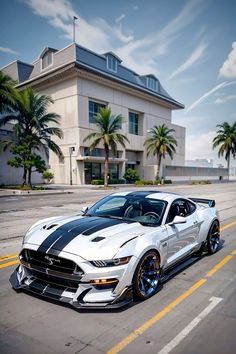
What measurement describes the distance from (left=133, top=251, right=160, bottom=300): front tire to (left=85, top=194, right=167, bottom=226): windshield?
59 cm

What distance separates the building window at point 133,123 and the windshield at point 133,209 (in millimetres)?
44480

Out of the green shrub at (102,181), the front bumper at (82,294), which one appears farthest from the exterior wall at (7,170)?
the front bumper at (82,294)

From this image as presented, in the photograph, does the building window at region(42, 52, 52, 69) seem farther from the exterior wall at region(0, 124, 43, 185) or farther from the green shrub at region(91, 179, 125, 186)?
the green shrub at region(91, 179, 125, 186)

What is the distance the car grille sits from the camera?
3.15m

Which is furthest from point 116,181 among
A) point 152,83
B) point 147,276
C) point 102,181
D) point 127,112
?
point 147,276

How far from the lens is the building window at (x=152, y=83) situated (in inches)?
2066

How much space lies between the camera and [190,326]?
Answer: 306 cm

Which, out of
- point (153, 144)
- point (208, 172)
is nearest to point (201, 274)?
point (153, 144)

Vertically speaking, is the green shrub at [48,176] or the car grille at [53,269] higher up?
the green shrub at [48,176]

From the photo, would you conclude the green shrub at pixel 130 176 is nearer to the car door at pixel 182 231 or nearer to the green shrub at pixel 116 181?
the green shrub at pixel 116 181

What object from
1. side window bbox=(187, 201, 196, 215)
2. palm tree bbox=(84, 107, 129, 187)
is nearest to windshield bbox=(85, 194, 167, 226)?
side window bbox=(187, 201, 196, 215)

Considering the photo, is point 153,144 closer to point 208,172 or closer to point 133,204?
point 208,172

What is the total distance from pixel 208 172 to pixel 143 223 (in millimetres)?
68714

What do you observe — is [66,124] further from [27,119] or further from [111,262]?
[111,262]
